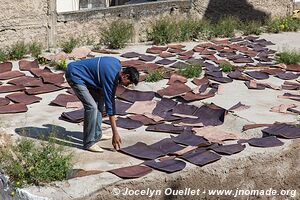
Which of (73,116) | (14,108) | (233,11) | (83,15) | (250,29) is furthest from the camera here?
(233,11)

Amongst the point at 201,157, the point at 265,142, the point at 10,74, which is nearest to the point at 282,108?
the point at 265,142

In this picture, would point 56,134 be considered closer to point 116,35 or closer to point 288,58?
point 116,35

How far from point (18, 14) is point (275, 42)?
17.5 ft

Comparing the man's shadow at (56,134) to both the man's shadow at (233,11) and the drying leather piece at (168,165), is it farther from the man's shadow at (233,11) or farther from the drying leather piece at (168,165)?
the man's shadow at (233,11)

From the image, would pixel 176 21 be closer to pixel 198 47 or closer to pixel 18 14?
pixel 198 47

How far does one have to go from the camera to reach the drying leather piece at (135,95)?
26.2 feet

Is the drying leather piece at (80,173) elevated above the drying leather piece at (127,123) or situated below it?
below

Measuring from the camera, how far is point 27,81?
8523 millimetres

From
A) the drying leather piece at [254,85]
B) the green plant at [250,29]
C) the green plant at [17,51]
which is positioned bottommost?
the drying leather piece at [254,85]

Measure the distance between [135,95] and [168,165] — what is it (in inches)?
98.2

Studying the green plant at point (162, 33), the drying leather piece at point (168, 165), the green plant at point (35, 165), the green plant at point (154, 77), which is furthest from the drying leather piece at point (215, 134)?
the green plant at point (162, 33)

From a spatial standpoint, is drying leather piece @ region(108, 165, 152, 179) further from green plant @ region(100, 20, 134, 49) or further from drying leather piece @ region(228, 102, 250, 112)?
green plant @ region(100, 20, 134, 49)

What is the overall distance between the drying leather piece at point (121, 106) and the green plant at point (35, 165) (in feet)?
6.38

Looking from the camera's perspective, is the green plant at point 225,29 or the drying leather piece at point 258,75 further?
the green plant at point 225,29
